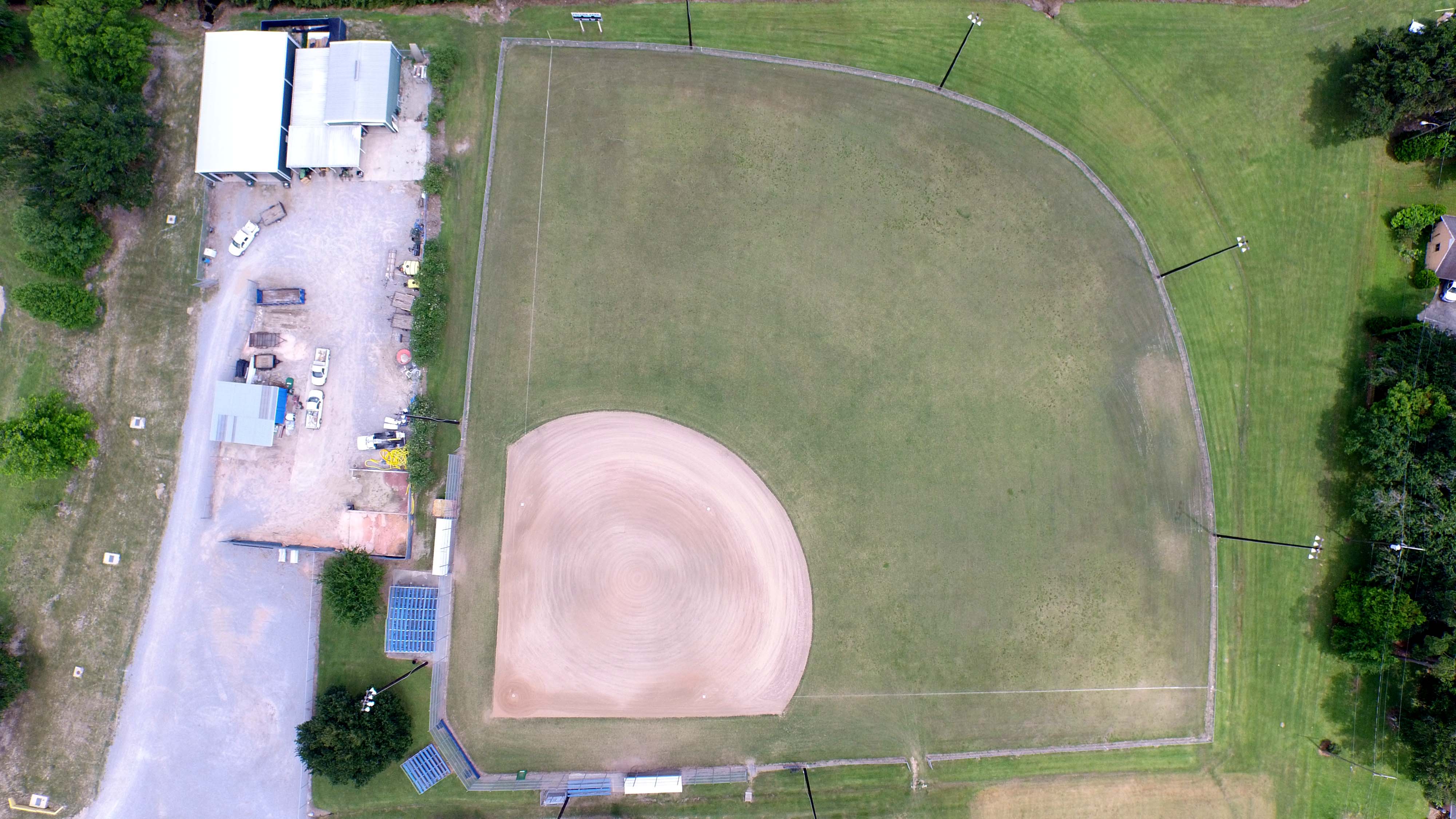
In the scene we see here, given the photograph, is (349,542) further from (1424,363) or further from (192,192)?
(1424,363)

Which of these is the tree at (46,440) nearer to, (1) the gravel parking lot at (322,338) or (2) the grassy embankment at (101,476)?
(2) the grassy embankment at (101,476)

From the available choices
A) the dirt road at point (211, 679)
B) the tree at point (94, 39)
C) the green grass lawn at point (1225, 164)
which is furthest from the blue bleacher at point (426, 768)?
the tree at point (94, 39)

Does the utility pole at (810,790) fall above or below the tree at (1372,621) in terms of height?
below

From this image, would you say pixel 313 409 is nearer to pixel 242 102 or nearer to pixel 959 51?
pixel 242 102

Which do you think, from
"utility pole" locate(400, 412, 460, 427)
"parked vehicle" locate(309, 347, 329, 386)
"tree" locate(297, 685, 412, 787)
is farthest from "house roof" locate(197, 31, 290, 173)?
"tree" locate(297, 685, 412, 787)

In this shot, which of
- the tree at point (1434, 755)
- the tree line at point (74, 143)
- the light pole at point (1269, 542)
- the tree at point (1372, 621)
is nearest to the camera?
the tree at point (1434, 755)

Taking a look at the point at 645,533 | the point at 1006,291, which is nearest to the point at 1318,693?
the point at 1006,291
